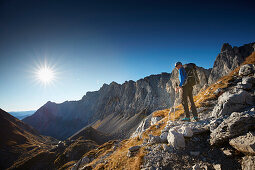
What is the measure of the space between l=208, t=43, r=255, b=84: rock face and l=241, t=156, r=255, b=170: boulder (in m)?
74.8

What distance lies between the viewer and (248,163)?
3.18 metres

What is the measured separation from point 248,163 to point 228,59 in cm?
9015

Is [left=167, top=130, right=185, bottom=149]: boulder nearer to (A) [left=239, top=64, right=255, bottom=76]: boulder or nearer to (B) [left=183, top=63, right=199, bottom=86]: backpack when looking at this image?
(B) [left=183, top=63, right=199, bottom=86]: backpack

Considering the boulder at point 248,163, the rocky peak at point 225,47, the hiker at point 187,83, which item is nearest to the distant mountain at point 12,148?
the hiker at point 187,83

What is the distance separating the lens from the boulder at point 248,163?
3.12 metres

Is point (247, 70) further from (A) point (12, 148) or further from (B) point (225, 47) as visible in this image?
(A) point (12, 148)

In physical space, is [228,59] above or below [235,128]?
above

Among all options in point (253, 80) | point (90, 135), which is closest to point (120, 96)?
point (90, 135)

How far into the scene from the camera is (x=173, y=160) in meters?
4.50

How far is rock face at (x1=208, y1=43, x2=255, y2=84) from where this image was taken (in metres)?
61.9

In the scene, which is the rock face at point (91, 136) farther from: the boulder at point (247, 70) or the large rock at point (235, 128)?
the large rock at point (235, 128)

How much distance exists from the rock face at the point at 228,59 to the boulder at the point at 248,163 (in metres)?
74.8

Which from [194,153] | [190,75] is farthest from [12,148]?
[190,75]

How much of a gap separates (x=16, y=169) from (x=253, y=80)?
100m
